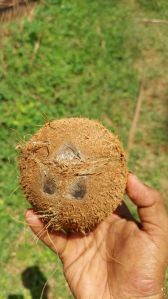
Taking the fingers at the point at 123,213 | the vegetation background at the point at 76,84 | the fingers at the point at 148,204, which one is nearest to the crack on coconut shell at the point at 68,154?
the fingers at the point at 148,204

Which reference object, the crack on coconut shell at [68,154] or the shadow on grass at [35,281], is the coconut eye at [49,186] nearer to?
the crack on coconut shell at [68,154]

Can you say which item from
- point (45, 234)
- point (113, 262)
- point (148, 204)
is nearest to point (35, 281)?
point (45, 234)

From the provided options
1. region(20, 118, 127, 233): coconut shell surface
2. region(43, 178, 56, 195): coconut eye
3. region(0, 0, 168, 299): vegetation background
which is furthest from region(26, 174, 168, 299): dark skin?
region(0, 0, 168, 299): vegetation background

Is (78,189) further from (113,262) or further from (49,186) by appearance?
(113,262)

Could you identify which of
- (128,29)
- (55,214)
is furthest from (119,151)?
(128,29)

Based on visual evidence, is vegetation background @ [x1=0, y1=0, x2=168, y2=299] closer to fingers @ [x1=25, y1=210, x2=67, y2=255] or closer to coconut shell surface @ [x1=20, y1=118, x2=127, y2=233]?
fingers @ [x1=25, y1=210, x2=67, y2=255]

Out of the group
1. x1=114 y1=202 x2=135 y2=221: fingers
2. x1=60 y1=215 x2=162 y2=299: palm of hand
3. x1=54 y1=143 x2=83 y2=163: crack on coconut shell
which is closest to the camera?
x1=54 y1=143 x2=83 y2=163: crack on coconut shell
